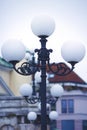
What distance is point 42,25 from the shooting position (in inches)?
235

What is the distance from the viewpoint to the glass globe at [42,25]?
19.6 feet

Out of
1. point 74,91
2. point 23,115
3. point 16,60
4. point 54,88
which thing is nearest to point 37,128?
point 23,115

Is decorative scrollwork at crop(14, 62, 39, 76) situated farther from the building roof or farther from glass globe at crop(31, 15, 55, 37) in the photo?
the building roof

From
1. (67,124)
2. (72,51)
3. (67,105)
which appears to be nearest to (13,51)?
(72,51)

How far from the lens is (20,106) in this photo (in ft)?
53.2

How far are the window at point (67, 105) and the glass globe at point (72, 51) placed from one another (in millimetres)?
36643

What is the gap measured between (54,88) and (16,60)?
3.21m

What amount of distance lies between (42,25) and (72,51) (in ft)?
2.02

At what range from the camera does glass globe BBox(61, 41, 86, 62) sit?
19.9ft

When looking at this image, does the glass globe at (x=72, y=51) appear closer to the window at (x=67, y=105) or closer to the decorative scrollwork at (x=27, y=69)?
the decorative scrollwork at (x=27, y=69)

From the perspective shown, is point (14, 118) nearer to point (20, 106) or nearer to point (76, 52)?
point (20, 106)

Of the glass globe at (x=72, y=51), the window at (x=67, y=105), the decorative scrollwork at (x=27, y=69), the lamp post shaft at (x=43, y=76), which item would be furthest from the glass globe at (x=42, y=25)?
the window at (x=67, y=105)

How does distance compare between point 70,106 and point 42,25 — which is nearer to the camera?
point 42,25

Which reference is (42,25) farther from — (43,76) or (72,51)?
(43,76)
